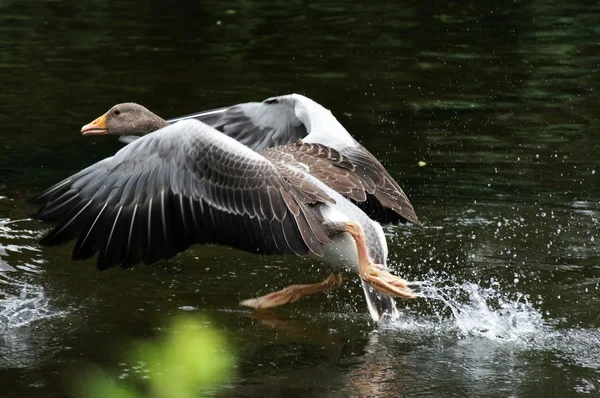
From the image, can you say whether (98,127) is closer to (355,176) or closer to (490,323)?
(355,176)

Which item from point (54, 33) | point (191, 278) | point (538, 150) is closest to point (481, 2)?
point (54, 33)

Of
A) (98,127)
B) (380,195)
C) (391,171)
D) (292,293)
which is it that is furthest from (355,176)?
(391,171)

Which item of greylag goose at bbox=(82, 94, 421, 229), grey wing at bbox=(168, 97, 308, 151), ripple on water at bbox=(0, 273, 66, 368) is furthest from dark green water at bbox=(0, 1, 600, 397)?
grey wing at bbox=(168, 97, 308, 151)

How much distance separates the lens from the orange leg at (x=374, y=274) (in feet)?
21.6

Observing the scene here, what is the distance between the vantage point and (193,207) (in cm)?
679

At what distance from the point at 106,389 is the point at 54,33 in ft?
40.8

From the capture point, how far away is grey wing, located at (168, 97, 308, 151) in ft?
27.7

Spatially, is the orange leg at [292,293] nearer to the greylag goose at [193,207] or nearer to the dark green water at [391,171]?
the dark green water at [391,171]

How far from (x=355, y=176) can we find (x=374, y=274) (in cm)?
101

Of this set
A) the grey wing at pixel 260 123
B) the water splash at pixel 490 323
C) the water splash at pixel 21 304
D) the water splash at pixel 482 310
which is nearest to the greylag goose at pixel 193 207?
the water splash at pixel 490 323

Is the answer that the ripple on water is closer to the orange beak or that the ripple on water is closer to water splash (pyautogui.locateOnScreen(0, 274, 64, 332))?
water splash (pyautogui.locateOnScreen(0, 274, 64, 332))

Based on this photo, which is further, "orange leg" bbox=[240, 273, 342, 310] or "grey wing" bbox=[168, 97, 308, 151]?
"grey wing" bbox=[168, 97, 308, 151]

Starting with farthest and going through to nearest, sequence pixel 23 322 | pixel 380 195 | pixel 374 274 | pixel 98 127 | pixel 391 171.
Answer: pixel 391 171 < pixel 98 127 < pixel 380 195 < pixel 23 322 < pixel 374 274

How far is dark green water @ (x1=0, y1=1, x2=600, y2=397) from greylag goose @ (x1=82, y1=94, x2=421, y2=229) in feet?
2.13
